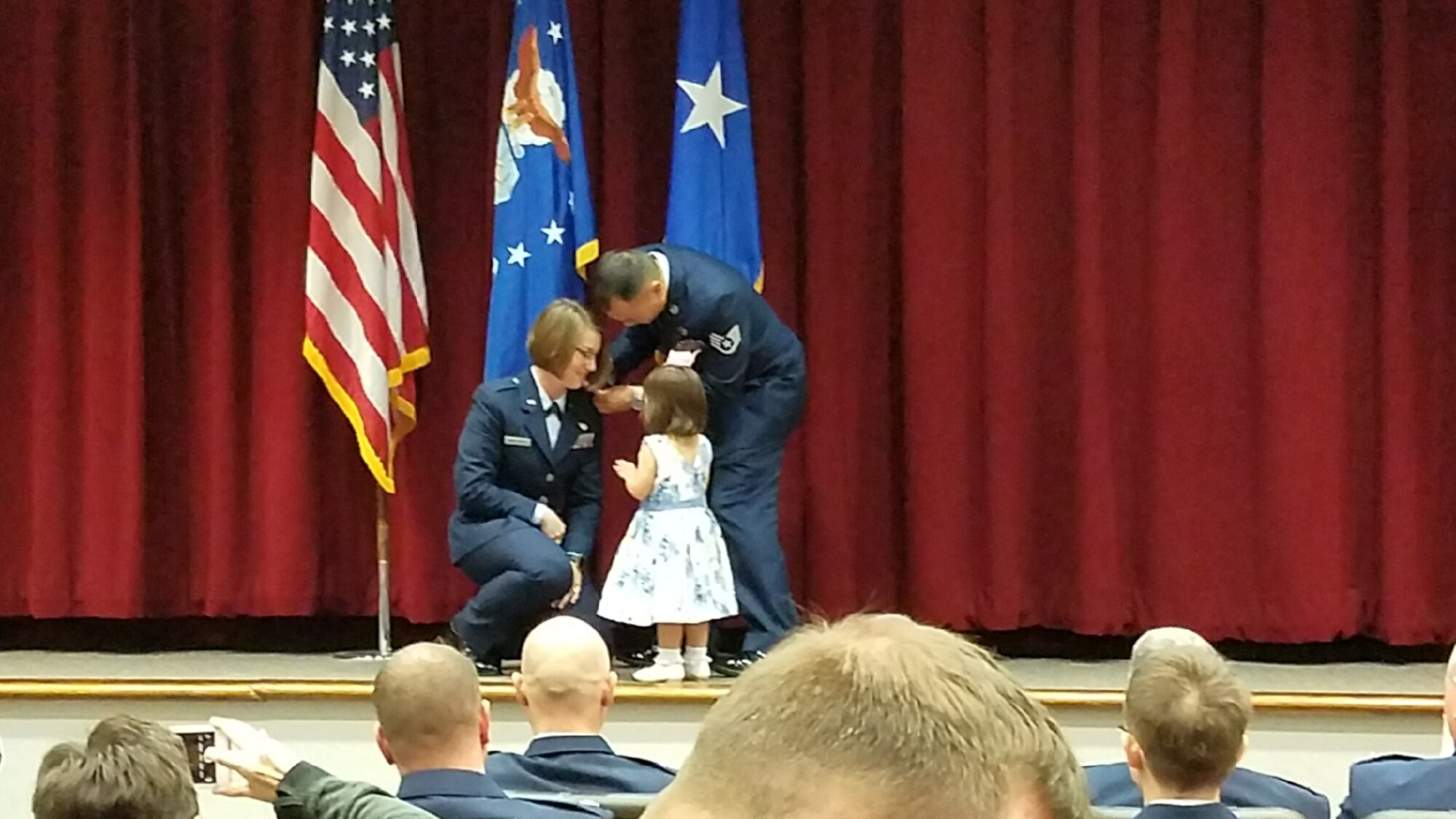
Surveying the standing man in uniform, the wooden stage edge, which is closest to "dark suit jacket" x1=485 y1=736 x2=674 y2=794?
the wooden stage edge

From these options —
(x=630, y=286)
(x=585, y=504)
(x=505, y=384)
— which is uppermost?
(x=630, y=286)

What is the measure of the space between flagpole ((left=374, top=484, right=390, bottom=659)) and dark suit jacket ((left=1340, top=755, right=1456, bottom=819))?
3.34m

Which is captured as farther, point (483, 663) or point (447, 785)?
point (483, 663)

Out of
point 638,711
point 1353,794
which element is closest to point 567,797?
point 1353,794

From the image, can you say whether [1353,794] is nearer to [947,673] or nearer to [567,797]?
[567,797]

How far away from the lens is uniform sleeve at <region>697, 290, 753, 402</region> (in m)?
5.12

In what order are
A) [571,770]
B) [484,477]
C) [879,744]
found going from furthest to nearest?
[484,477] → [571,770] → [879,744]

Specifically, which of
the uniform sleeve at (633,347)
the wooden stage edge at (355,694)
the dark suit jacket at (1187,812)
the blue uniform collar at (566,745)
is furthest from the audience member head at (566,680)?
the uniform sleeve at (633,347)

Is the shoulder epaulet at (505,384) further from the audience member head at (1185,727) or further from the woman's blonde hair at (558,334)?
the audience member head at (1185,727)

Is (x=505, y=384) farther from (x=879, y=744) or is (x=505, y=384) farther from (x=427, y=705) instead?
(x=879, y=744)

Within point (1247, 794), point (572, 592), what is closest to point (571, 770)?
point (1247, 794)

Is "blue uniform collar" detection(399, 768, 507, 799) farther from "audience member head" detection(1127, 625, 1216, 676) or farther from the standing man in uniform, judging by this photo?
the standing man in uniform

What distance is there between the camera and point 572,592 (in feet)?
16.8

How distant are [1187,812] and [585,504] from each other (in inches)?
120
